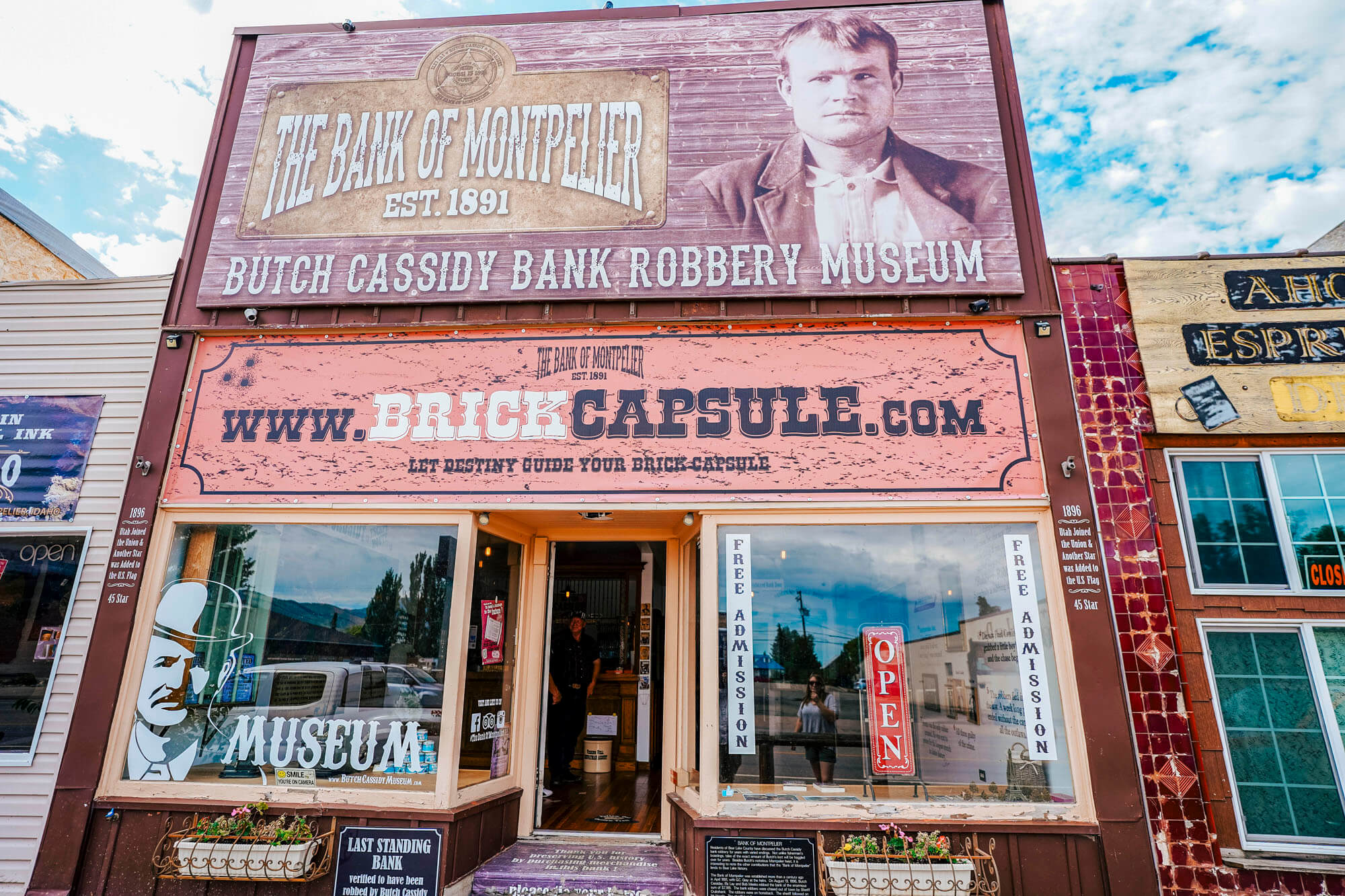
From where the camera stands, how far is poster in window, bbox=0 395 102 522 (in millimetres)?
5504

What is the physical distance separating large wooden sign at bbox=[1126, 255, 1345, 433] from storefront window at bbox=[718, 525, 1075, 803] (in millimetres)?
1635

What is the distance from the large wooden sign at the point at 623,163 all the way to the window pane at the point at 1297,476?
7.30 feet

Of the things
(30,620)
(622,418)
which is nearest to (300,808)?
(30,620)

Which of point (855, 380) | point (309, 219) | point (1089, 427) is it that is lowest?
point (1089, 427)

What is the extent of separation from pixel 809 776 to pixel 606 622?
6.14 metres

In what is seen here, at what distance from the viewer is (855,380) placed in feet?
17.6

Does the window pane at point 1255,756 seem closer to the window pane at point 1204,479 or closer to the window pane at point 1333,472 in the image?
the window pane at point 1204,479

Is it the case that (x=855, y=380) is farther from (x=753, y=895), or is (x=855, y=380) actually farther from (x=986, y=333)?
(x=753, y=895)

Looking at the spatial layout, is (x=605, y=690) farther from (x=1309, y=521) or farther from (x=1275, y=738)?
(x=1309, y=521)

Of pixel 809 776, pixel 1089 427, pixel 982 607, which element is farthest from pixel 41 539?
pixel 1089 427

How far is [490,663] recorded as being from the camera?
555 cm

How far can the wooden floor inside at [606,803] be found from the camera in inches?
233

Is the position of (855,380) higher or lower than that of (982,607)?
higher

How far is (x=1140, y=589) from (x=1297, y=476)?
4.91 ft
